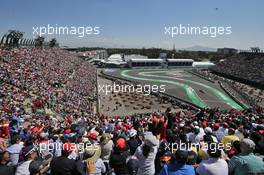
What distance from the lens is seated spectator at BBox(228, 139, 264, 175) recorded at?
16.3ft

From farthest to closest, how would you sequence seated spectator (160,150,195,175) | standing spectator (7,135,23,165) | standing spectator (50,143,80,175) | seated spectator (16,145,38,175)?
standing spectator (7,135,23,165) → seated spectator (16,145,38,175) → standing spectator (50,143,80,175) → seated spectator (160,150,195,175)

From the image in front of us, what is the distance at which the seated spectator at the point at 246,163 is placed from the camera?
4973mm

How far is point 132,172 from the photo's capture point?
610 centimetres

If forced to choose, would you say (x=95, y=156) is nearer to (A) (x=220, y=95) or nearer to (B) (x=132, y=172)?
(B) (x=132, y=172)

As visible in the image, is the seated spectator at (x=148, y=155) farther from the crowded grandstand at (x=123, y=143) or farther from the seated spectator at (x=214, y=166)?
the seated spectator at (x=214, y=166)

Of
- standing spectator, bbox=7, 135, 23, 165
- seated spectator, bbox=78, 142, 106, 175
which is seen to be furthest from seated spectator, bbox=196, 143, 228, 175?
standing spectator, bbox=7, 135, 23, 165

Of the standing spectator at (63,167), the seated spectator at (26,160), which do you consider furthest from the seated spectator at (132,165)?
the seated spectator at (26,160)

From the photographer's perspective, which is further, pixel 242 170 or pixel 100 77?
pixel 100 77

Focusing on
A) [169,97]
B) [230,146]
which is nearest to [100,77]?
[169,97]

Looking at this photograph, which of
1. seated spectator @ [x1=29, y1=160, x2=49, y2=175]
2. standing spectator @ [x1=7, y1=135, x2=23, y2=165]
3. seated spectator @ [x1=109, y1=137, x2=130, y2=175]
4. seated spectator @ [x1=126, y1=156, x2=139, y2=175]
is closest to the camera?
seated spectator @ [x1=29, y1=160, x2=49, y2=175]

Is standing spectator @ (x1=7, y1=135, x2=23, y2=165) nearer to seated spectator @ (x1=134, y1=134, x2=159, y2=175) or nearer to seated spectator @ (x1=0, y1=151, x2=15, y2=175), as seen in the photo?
seated spectator @ (x1=0, y1=151, x2=15, y2=175)

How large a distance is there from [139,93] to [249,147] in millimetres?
50024

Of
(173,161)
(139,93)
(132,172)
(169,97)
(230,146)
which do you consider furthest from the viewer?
→ (139,93)

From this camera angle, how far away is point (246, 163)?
16.4 ft
